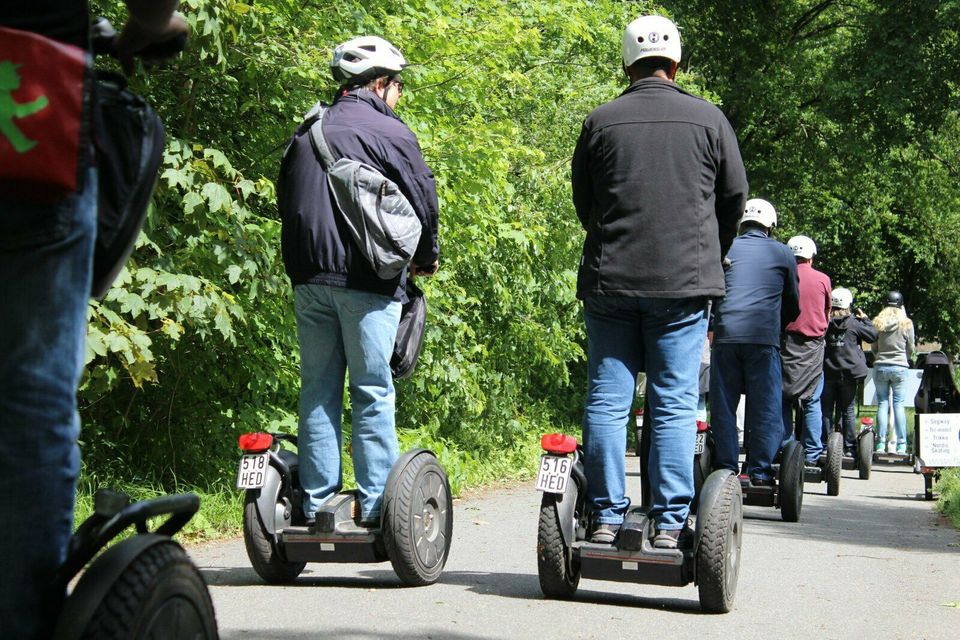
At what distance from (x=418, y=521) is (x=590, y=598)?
765 millimetres

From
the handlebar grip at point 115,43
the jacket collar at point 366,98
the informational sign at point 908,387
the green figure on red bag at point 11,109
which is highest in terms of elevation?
the jacket collar at point 366,98

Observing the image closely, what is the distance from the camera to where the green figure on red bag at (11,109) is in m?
1.83

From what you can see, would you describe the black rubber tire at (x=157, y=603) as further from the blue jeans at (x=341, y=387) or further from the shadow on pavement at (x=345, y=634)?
the blue jeans at (x=341, y=387)

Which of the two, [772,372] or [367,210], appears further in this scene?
[772,372]

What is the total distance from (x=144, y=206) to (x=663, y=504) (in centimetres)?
337

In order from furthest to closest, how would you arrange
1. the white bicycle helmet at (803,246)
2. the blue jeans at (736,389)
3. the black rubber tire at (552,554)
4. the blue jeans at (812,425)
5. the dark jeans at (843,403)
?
the dark jeans at (843,403)
the blue jeans at (812,425)
the white bicycle helmet at (803,246)
the blue jeans at (736,389)
the black rubber tire at (552,554)

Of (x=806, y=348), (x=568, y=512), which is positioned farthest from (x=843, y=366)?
(x=568, y=512)

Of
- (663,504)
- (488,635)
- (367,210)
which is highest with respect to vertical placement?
(367,210)

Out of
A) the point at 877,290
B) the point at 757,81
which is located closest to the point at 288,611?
the point at 757,81

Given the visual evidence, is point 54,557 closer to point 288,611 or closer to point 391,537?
point 288,611

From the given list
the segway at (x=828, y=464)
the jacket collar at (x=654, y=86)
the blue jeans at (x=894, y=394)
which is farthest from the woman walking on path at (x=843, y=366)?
the jacket collar at (x=654, y=86)

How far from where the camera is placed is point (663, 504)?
16.8 feet

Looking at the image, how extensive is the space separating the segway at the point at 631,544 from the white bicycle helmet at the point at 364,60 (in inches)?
67.2

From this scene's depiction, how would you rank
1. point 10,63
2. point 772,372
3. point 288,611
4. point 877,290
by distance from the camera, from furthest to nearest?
point 877,290
point 772,372
point 288,611
point 10,63
